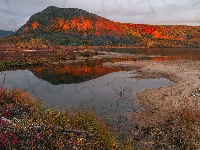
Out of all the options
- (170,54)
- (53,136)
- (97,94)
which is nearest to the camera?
(53,136)

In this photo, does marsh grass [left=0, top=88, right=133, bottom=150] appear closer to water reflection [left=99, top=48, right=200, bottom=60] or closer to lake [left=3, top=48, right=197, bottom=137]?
lake [left=3, top=48, right=197, bottom=137]

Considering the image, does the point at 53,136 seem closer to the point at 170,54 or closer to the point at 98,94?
the point at 98,94

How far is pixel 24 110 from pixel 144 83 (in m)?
14.3

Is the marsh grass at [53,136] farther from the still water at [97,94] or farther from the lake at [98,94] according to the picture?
the still water at [97,94]

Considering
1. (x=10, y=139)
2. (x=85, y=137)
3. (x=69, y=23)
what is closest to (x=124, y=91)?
(x=85, y=137)

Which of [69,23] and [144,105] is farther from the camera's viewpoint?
[69,23]

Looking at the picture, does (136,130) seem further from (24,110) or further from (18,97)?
(18,97)

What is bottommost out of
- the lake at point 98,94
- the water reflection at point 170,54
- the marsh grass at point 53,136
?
the lake at point 98,94

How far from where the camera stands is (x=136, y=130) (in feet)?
35.1

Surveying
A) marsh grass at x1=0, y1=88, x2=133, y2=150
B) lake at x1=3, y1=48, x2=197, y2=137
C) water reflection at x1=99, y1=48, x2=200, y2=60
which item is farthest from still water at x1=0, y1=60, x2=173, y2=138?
water reflection at x1=99, y1=48, x2=200, y2=60

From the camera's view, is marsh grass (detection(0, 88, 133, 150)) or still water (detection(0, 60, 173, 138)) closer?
marsh grass (detection(0, 88, 133, 150))

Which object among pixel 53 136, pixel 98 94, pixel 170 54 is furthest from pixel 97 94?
pixel 170 54

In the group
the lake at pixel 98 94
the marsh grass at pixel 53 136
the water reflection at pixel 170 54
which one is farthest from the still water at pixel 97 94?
the water reflection at pixel 170 54

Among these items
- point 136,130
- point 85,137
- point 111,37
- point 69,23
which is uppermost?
point 69,23
